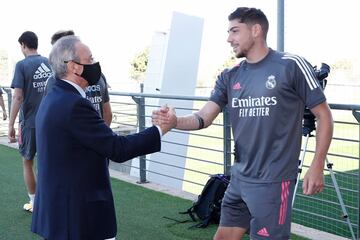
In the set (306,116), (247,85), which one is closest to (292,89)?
(247,85)

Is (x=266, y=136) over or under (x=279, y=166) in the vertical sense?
over

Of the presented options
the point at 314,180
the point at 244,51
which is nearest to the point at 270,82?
the point at 244,51

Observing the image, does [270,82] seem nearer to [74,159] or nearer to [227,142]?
[74,159]

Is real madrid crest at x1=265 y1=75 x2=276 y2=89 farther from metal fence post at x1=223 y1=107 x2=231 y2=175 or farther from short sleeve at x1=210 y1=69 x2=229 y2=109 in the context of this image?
metal fence post at x1=223 y1=107 x2=231 y2=175

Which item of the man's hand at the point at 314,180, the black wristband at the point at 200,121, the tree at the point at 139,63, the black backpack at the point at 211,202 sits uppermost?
the tree at the point at 139,63

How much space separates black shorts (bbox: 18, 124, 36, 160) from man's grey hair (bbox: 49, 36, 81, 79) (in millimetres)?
2541

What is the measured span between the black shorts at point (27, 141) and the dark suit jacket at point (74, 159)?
2.45 m

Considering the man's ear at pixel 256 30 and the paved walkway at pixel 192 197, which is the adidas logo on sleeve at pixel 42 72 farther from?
the man's ear at pixel 256 30

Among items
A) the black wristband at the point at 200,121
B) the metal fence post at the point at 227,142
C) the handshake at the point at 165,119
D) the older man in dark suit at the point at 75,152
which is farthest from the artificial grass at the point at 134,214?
the older man in dark suit at the point at 75,152

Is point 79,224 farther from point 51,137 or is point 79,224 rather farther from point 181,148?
point 181,148

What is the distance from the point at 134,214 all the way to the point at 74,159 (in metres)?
2.92

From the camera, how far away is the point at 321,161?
95.0 inches

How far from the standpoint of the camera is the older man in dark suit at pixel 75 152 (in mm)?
2188

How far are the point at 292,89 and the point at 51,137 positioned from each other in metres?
1.29
